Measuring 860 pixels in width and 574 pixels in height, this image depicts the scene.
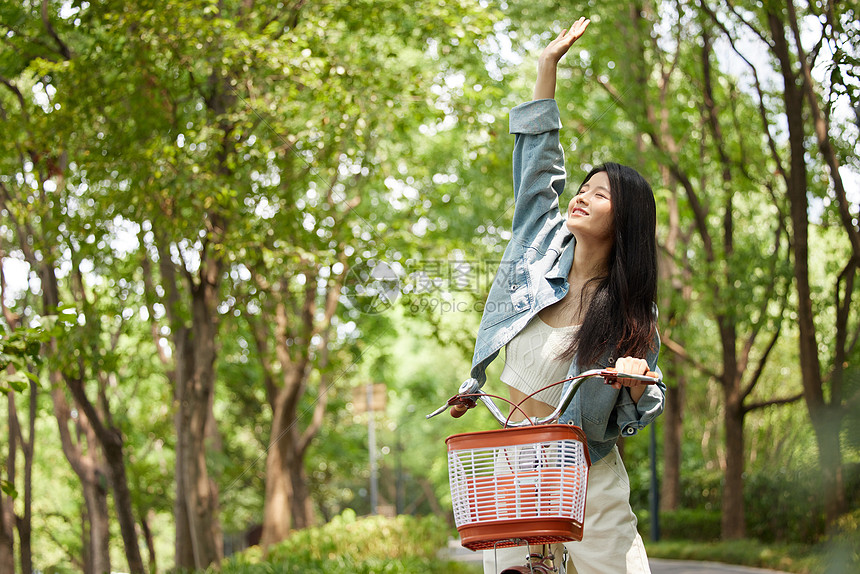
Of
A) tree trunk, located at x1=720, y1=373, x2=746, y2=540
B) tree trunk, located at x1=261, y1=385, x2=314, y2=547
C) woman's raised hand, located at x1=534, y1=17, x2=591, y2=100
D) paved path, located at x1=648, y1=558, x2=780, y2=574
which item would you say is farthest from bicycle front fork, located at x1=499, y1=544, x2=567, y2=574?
tree trunk, located at x1=261, y1=385, x2=314, y2=547

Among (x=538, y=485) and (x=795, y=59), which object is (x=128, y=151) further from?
(x=795, y=59)

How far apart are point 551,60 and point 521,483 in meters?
1.40

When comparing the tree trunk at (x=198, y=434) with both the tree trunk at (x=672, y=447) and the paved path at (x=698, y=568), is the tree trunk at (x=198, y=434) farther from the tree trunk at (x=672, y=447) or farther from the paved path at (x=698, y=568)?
the tree trunk at (x=672, y=447)

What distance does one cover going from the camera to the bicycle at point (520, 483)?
202 centimetres

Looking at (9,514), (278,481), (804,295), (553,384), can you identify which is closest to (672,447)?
(278,481)

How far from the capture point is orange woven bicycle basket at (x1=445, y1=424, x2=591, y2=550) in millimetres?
2020

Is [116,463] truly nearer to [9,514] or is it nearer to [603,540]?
[9,514]

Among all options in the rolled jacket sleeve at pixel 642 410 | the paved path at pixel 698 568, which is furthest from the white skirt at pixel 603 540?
the paved path at pixel 698 568

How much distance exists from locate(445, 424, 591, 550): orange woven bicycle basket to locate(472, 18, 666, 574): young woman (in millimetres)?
268

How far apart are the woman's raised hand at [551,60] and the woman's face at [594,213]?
1.19 feet

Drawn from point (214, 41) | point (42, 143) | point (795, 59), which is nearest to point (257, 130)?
point (214, 41)

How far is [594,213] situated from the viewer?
101 inches

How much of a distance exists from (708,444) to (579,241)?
19.7 m

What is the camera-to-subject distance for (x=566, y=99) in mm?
15633
